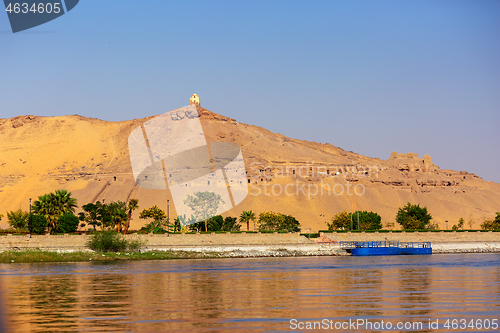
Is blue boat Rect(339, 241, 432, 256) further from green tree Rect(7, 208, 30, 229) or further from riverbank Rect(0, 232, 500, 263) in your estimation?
green tree Rect(7, 208, 30, 229)

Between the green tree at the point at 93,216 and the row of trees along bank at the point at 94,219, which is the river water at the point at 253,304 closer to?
the row of trees along bank at the point at 94,219

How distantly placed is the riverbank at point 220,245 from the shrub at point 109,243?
1.04 m

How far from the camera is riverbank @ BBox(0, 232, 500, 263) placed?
6138cm

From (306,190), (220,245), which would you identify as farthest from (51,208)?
(306,190)

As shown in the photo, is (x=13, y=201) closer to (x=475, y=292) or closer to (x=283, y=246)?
(x=283, y=246)

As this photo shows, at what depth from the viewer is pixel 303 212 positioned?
154 meters

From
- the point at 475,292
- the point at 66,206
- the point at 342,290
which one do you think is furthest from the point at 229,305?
the point at 66,206

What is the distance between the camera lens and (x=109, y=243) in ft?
211

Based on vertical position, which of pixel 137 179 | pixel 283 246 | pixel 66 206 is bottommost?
pixel 283 246

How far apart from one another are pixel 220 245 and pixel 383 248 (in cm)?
2188

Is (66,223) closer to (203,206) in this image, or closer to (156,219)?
(156,219)

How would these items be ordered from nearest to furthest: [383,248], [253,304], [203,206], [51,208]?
[253,304] < [51,208] < [383,248] < [203,206]

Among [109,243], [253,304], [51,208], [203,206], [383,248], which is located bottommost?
[383,248]

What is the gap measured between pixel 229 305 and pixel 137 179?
16224cm
